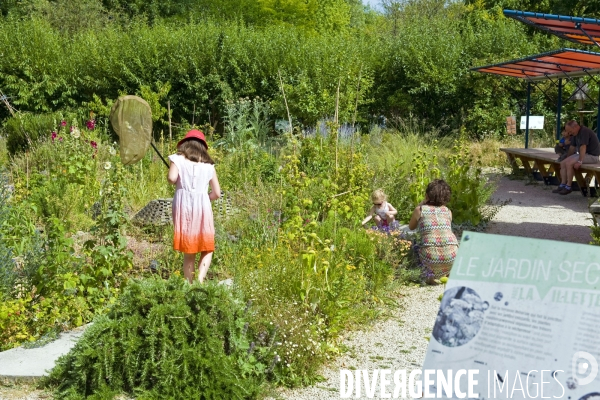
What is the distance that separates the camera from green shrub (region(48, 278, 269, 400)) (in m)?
3.90

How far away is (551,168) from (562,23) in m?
4.61

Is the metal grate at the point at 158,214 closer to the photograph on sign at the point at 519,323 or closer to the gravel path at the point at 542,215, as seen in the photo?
the gravel path at the point at 542,215

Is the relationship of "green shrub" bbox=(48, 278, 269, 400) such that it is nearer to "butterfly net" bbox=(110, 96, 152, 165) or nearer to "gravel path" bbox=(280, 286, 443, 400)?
"gravel path" bbox=(280, 286, 443, 400)

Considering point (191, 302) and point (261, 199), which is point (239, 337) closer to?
point (191, 302)

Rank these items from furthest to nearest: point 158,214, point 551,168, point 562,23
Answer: point 551,168 → point 562,23 → point 158,214

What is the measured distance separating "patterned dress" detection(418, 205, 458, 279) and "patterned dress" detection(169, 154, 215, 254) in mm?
1992

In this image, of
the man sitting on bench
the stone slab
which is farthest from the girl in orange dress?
the man sitting on bench

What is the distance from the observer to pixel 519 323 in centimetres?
227

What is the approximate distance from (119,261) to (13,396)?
1.34 m

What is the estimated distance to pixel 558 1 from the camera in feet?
78.1

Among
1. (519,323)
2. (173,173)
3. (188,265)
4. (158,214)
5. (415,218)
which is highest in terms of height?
(519,323)

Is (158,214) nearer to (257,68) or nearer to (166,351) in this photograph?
(166,351)

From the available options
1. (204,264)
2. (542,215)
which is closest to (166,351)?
(204,264)

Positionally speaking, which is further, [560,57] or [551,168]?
[551,168]
